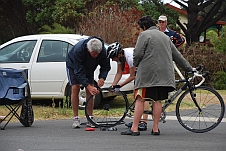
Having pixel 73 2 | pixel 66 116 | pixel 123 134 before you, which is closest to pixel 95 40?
pixel 123 134

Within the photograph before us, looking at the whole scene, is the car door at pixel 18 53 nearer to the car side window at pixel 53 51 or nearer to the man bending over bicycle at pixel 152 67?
the car side window at pixel 53 51

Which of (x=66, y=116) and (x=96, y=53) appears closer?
(x=96, y=53)

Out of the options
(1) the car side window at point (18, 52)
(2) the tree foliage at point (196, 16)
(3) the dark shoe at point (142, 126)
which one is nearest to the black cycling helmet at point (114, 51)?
(3) the dark shoe at point (142, 126)

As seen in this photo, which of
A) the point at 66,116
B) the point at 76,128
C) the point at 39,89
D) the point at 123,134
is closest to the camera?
the point at 123,134

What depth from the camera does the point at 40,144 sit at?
780cm

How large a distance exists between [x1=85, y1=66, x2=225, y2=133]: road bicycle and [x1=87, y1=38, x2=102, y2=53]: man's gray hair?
3.04ft

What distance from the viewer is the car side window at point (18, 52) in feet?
40.0

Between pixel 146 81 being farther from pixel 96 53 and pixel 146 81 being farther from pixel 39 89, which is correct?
pixel 39 89

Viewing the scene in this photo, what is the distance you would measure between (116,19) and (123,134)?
9.02m

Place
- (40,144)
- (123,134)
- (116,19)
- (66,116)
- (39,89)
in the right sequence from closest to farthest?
(40,144)
(123,134)
(66,116)
(39,89)
(116,19)

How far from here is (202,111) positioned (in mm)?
9289

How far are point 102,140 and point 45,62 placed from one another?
13.9 feet

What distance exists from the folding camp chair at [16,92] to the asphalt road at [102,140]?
20 centimetres

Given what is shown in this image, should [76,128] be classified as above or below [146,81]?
below
